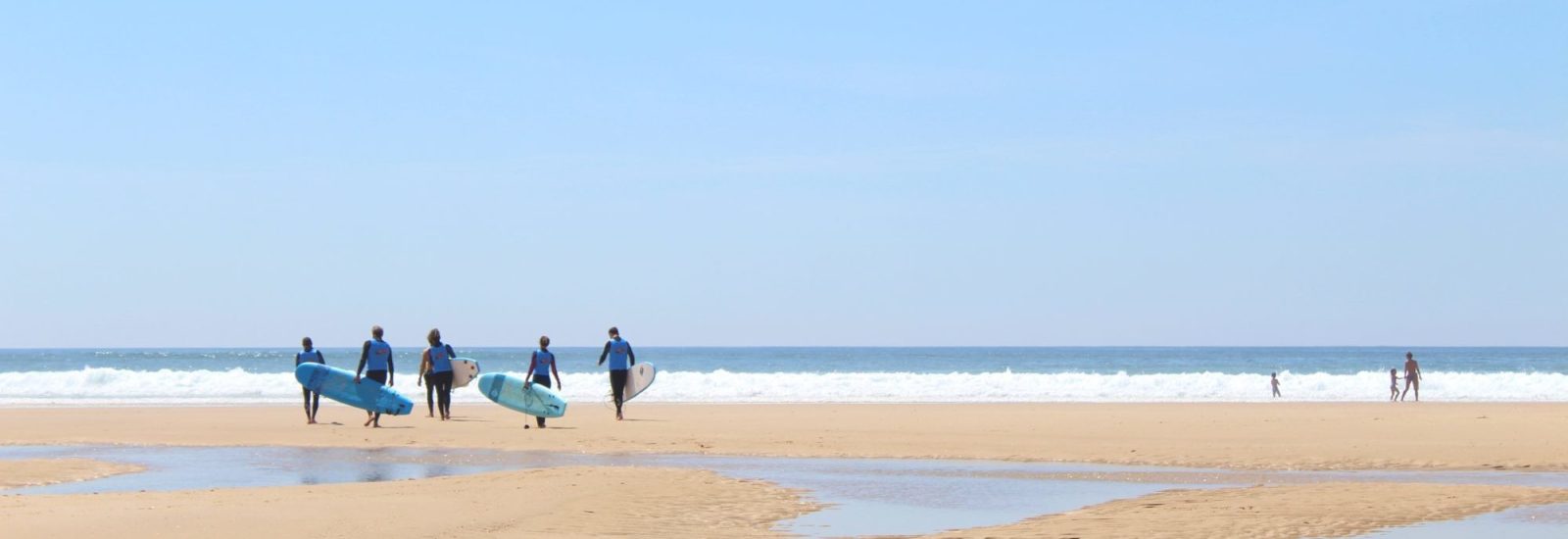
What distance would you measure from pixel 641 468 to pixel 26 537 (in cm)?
620

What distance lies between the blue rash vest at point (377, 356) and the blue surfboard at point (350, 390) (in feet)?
0.83

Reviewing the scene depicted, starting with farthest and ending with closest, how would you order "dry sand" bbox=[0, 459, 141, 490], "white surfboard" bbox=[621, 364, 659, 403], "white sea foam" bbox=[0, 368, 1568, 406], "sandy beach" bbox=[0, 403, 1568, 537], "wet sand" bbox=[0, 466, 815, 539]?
"white sea foam" bbox=[0, 368, 1568, 406]
"white surfboard" bbox=[621, 364, 659, 403]
"dry sand" bbox=[0, 459, 141, 490]
"sandy beach" bbox=[0, 403, 1568, 537]
"wet sand" bbox=[0, 466, 815, 539]

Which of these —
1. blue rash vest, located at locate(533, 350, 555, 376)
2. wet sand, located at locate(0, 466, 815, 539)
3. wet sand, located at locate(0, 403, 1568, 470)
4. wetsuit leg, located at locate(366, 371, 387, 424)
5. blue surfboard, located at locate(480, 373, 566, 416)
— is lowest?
wet sand, located at locate(0, 466, 815, 539)

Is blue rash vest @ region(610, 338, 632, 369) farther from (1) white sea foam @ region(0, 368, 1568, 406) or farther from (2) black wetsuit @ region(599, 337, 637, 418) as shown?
(1) white sea foam @ region(0, 368, 1568, 406)

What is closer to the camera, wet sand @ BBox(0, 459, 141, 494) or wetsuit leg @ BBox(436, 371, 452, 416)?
wet sand @ BBox(0, 459, 141, 494)

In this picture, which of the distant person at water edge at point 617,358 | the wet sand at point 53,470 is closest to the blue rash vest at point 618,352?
the distant person at water edge at point 617,358

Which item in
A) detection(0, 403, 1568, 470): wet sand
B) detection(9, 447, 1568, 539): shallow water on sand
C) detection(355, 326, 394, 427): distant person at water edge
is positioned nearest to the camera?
detection(9, 447, 1568, 539): shallow water on sand

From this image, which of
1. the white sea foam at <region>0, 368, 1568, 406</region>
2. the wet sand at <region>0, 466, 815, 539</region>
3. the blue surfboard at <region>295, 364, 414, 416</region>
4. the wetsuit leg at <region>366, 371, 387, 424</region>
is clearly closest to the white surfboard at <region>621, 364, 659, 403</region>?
the blue surfboard at <region>295, 364, 414, 416</region>

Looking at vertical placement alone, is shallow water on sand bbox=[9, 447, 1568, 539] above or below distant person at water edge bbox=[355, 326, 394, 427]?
below

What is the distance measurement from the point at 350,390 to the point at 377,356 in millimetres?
879

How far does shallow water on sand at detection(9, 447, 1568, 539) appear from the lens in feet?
33.7

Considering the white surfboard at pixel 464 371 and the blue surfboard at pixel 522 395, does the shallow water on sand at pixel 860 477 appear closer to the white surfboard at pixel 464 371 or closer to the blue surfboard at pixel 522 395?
the blue surfboard at pixel 522 395

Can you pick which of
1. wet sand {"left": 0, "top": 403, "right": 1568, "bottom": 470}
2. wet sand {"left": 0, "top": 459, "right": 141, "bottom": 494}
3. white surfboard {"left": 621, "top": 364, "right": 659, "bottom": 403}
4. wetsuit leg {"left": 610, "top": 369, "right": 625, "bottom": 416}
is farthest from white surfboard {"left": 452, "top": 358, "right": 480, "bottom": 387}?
wet sand {"left": 0, "top": 459, "right": 141, "bottom": 494}

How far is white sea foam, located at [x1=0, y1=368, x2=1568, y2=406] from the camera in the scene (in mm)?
36281
